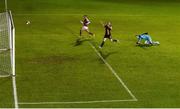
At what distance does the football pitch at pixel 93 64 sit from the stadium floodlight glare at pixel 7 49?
2.28 ft

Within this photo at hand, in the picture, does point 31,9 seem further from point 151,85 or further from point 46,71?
point 151,85

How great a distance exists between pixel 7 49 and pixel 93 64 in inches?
229

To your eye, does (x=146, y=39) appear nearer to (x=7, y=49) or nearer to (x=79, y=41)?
(x=79, y=41)

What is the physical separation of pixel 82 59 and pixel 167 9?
28.8m

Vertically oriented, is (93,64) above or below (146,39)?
below

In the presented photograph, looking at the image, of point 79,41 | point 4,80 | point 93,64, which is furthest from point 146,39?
point 4,80

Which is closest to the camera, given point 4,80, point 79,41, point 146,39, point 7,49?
point 4,80

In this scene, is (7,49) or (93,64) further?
(7,49)

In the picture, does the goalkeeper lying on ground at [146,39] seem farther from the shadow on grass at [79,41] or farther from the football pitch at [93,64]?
the shadow on grass at [79,41]

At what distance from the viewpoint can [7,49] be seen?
101ft

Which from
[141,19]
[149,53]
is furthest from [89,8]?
[149,53]

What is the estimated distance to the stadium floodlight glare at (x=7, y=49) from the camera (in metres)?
26.5

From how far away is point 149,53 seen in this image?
32.8 metres

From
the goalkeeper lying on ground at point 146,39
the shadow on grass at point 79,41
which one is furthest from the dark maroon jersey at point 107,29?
the goalkeeper lying on ground at point 146,39
